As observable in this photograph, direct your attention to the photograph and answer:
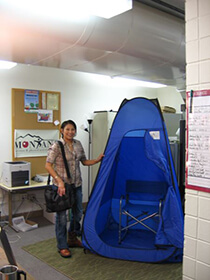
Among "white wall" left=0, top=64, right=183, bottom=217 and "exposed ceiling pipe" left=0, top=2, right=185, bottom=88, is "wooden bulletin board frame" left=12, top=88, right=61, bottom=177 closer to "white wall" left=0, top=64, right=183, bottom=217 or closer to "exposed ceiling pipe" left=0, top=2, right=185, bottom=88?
"white wall" left=0, top=64, right=183, bottom=217

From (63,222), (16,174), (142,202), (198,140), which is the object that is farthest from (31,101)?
(198,140)

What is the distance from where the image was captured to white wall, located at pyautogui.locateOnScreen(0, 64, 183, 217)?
4340mm

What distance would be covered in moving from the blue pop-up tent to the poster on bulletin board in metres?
1.32

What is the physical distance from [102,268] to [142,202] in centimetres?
94

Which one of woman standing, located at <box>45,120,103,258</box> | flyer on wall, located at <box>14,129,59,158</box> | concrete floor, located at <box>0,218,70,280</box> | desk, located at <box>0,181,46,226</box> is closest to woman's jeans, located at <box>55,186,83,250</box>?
woman standing, located at <box>45,120,103,258</box>

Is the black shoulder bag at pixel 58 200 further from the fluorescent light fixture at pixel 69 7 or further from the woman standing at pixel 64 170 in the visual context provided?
the fluorescent light fixture at pixel 69 7

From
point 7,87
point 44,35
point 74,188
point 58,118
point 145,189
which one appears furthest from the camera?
point 58,118

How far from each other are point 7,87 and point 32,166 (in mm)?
1236

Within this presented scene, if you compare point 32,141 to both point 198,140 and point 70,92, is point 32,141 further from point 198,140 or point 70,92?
point 198,140

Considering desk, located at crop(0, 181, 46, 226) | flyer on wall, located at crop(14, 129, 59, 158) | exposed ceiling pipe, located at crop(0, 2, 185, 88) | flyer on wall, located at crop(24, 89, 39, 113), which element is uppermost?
exposed ceiling pipe, located at crop(0, 2, 185, 88)

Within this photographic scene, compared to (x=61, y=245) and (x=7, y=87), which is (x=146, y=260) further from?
(x=7, y=87)

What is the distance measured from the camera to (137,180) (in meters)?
3.71

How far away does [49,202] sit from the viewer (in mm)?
3166

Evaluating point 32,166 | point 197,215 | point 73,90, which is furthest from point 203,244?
point 73,90
